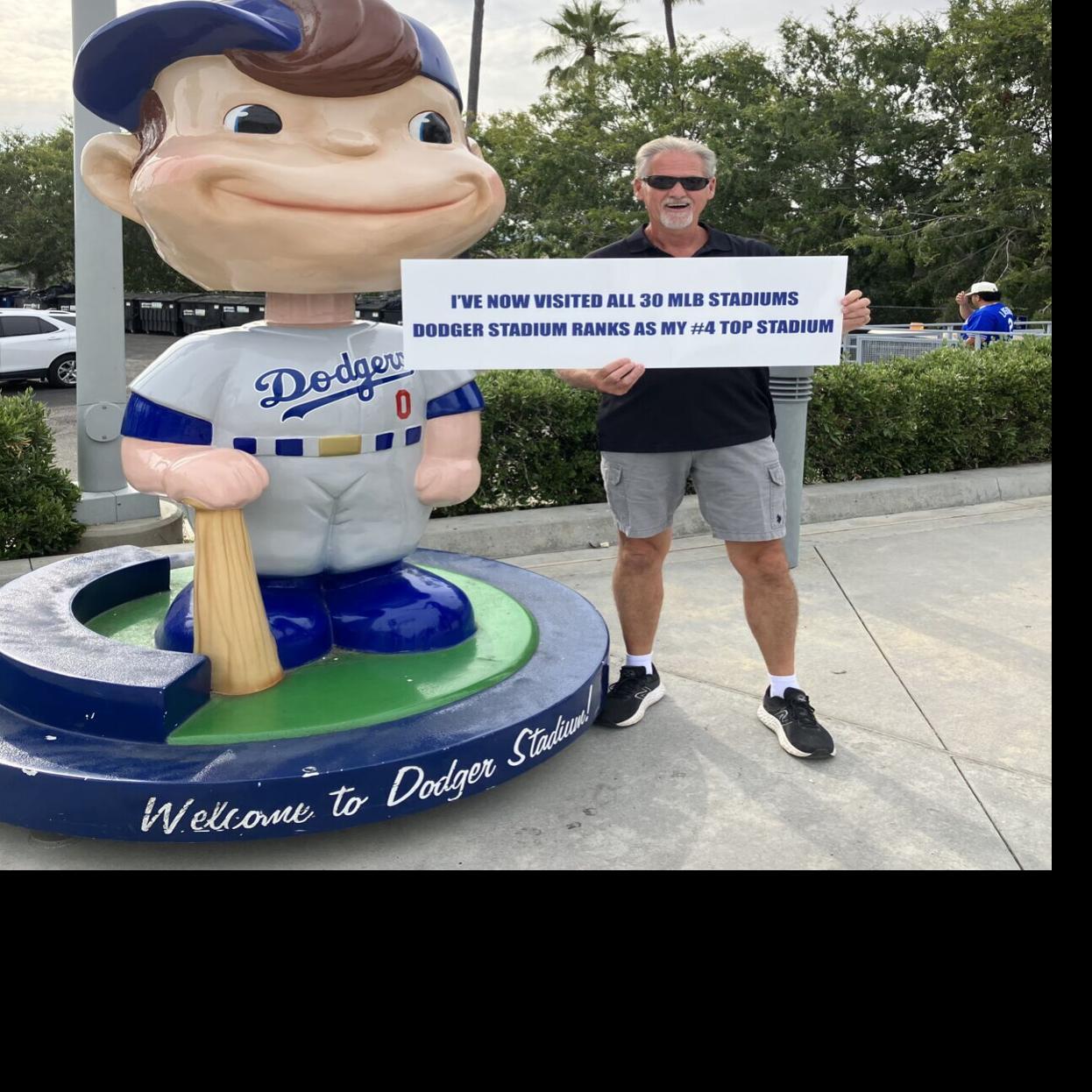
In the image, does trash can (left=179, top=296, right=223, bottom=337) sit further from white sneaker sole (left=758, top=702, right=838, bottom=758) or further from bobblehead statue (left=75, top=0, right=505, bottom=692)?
white sneaker sole (left=758, top=702, right=838, bottom=758)

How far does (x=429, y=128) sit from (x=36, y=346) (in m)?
14.6

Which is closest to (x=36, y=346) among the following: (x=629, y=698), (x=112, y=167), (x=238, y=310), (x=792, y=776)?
(x=238, y=310)

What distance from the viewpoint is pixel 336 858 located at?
2.81 metres

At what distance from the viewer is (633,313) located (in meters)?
3.21

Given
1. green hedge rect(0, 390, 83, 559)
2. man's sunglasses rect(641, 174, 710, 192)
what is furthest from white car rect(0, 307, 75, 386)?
man's sunglasses rect(641, 174, 710, 192)

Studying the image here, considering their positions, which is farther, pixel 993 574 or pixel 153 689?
pixel 993 574

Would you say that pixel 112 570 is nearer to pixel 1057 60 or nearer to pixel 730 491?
pixel 730 491

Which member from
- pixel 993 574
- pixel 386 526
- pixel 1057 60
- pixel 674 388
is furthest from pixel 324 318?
pixel 993 574

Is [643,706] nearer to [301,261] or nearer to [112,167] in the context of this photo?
[301,261]

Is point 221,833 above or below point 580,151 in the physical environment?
below

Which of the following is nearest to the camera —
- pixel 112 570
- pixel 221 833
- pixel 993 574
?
pixel 221 833

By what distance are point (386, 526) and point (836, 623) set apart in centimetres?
220

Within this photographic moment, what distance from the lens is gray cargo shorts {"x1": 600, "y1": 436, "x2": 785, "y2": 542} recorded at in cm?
341

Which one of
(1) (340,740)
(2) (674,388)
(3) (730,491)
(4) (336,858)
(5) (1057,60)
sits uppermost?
(5) (1057,60)
